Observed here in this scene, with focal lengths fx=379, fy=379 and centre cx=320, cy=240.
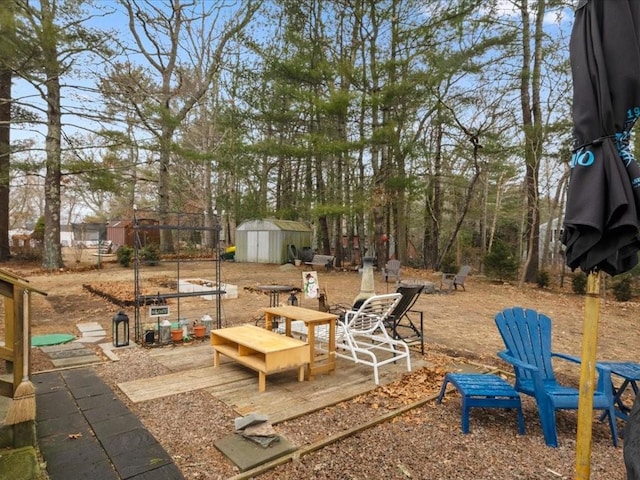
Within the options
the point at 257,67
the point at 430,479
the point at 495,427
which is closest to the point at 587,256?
the point at 430,479

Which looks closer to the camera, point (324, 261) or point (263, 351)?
point (263, 351)

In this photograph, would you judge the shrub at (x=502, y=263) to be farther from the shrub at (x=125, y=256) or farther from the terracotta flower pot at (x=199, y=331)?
the shrub at (x=125, y=256)

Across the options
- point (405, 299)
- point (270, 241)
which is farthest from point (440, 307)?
point (270, 241)

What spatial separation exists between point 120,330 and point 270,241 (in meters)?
12.4

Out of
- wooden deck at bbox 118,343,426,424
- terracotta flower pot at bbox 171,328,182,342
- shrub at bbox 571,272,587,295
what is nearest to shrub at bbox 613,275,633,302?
shrub at bbox 571,272,587,295

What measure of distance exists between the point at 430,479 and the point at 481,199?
62.4ft

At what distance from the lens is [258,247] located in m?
17.8

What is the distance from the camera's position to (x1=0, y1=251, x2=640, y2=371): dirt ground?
18.3ft

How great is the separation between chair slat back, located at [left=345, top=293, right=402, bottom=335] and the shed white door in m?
13.4

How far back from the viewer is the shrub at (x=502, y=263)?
12.2 meters

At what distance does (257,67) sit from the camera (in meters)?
13.9

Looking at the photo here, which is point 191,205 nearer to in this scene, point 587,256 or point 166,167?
point 166,167

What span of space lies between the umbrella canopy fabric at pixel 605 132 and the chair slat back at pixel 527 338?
1575 mm

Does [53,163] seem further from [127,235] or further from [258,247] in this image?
[127,235]
